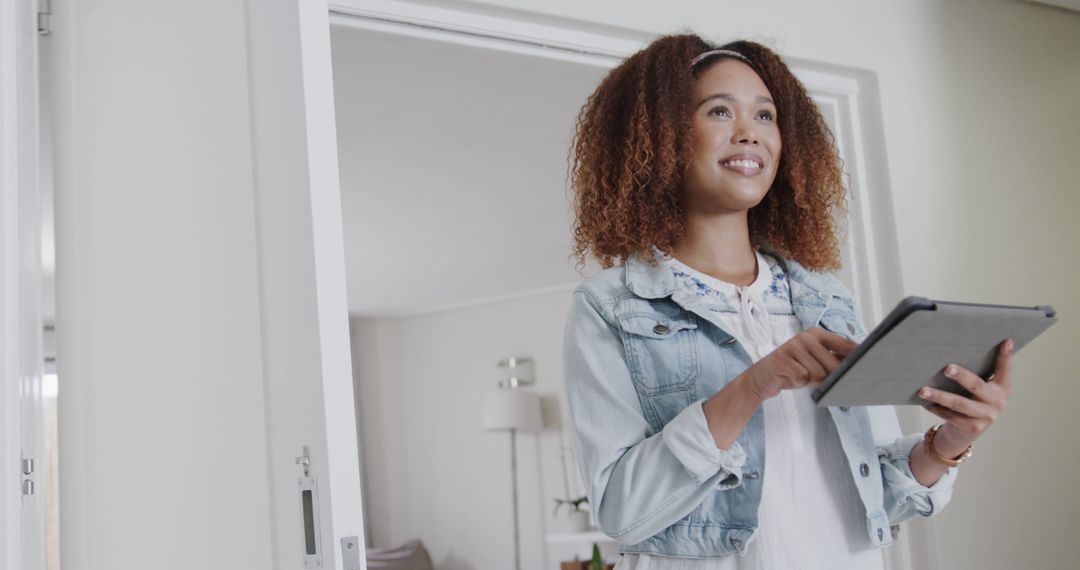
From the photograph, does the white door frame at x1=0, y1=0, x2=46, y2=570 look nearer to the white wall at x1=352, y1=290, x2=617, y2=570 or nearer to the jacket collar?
the jacket collar

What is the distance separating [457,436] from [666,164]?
6.78 metres

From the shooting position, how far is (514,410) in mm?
7219

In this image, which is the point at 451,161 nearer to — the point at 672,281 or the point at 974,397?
the point at 672,281

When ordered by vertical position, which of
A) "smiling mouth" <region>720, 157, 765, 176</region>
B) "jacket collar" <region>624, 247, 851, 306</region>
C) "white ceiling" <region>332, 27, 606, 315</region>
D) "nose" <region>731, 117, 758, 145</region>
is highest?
"white ceiling" <region>332, 27, 606, 315</region>

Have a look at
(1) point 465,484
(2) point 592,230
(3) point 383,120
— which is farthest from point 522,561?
(2) point 592,230

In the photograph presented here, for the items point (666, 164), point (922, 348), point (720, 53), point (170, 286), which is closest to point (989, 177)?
point (720, 53)

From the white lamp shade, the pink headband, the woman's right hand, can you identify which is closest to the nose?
the pink headband

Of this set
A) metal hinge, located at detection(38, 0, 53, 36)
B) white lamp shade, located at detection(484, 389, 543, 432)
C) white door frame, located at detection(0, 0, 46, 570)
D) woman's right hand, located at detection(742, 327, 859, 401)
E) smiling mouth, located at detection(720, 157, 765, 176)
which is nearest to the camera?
white door frame, located at detection(0, 0, 46, 570)

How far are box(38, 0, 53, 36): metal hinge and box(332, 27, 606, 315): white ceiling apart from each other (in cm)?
56

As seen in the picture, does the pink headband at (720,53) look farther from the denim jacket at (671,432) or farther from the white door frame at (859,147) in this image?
the white door frame at (859,147)

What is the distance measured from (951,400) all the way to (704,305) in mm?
301

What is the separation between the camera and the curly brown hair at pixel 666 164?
55.4 inches

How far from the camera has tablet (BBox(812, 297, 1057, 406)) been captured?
1087mm

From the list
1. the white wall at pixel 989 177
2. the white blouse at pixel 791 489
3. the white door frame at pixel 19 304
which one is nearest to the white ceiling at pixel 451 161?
the white wall at pixel 989 177
